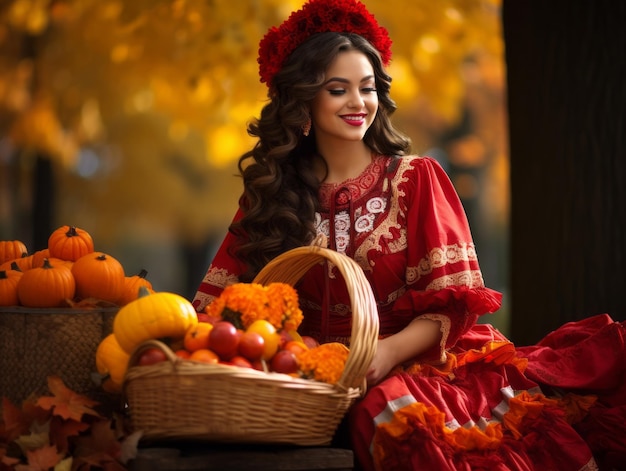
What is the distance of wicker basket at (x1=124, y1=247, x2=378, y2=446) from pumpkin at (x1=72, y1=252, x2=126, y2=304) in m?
0.56

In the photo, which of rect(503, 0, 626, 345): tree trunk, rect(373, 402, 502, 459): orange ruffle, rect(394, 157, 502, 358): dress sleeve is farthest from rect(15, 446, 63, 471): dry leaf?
rect(503, 0, 626, 345): tree trunk

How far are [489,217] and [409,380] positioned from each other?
15603mm

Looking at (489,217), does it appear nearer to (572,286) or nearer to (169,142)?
(169,142)

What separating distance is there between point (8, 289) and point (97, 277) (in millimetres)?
300

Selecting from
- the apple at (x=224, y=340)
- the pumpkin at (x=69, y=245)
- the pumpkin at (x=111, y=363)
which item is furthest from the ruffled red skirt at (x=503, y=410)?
the pumpkin at (x=69, y=245)

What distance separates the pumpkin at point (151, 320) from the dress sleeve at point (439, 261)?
33.9 inches

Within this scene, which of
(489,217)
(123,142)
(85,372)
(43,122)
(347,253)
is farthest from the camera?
(489,217)

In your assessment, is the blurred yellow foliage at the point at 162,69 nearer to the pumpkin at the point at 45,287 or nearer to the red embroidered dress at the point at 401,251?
the red embroidered dress at the point at 401,251

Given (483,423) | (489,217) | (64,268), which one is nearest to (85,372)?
(64,268)

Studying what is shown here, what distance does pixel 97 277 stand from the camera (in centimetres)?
327

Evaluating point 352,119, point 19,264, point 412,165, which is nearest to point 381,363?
point 412,165

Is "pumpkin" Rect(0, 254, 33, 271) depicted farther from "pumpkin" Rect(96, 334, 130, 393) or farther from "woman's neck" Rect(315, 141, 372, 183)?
"woman's neck" Rect(315, 141, 372, 183)

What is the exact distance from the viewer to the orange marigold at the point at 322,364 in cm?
281

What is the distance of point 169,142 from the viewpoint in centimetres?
1015
